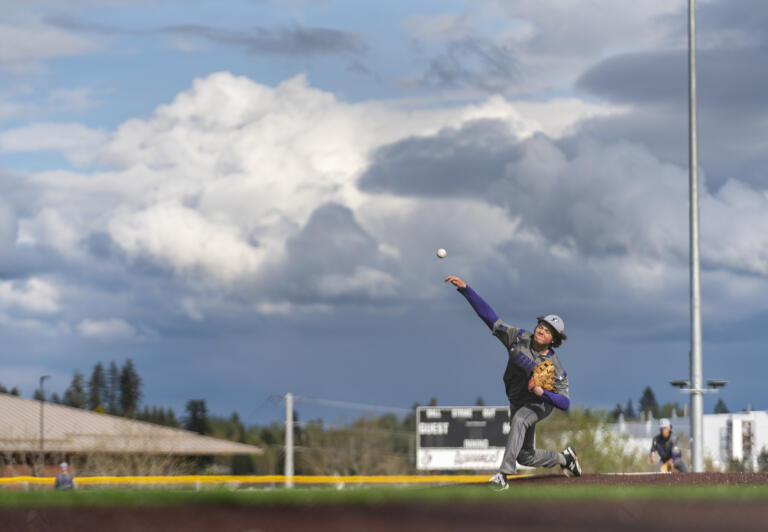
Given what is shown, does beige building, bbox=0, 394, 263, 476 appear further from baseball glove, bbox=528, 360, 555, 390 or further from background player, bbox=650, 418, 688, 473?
baseball glove, bbox=528, 360, 555, 390

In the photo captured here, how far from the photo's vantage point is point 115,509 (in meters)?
6.04

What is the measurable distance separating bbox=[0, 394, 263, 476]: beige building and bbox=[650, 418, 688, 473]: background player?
4267 centimetres

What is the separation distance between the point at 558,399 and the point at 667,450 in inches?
315

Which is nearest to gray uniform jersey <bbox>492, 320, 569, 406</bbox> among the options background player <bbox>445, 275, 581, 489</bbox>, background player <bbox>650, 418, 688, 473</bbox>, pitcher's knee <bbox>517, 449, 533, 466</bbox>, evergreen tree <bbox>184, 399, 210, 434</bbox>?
background player <bbox>445, 275, 581, 489</bbox>

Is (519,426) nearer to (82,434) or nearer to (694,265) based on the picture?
(694,265)

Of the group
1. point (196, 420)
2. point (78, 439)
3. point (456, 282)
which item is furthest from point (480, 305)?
point (196, 420)

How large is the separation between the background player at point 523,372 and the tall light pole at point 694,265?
1189cm

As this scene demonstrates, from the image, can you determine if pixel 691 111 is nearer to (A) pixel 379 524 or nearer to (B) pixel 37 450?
(A) pixel 379 524

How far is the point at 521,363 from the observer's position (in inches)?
456

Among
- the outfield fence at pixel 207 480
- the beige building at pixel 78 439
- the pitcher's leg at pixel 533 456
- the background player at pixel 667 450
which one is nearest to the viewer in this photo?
the pitcher's leg at pixel 533 456

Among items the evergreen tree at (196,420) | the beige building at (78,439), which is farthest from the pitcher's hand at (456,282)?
the evergreen tree at (196,420)

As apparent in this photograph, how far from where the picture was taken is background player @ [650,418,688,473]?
1881 centimetres

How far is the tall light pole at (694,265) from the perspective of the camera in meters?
23.8

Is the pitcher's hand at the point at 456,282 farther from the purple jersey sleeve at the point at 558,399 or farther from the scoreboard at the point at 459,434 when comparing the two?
the scoreboard at the point at 459,434
